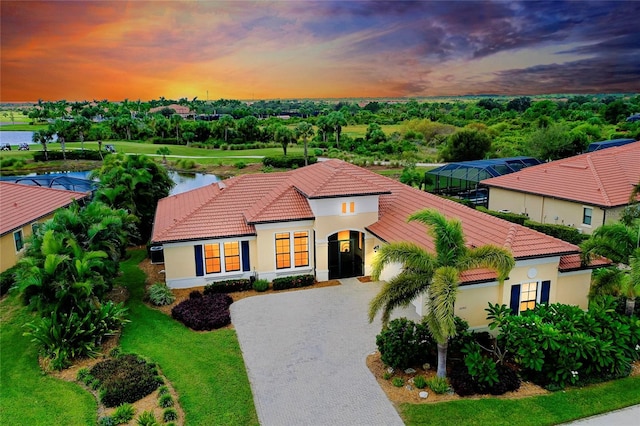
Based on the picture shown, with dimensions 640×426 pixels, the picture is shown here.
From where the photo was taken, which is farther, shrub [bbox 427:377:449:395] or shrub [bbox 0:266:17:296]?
shrub [bbox 0:266:17:296]

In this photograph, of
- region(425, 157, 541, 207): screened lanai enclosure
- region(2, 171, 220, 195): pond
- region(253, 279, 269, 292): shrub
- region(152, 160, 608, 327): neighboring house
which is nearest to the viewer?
region(152, 160, 608, 327): neighboring house

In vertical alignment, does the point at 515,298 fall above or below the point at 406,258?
below

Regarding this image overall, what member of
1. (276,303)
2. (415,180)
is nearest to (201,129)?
(415,180)

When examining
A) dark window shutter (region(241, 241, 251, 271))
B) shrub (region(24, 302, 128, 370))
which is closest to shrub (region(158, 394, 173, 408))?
shrub (region(24, 302, 128, 370))

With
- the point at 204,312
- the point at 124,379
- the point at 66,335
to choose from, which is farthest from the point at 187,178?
the point at 124,379

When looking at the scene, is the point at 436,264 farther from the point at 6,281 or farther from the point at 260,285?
the point at 6,281

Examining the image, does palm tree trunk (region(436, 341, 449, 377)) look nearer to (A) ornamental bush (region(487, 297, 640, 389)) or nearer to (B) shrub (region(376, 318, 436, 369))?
(B) shrub (region(376, 318, 436, 369))

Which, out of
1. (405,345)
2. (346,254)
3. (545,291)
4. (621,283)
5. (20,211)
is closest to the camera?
(405,345)
